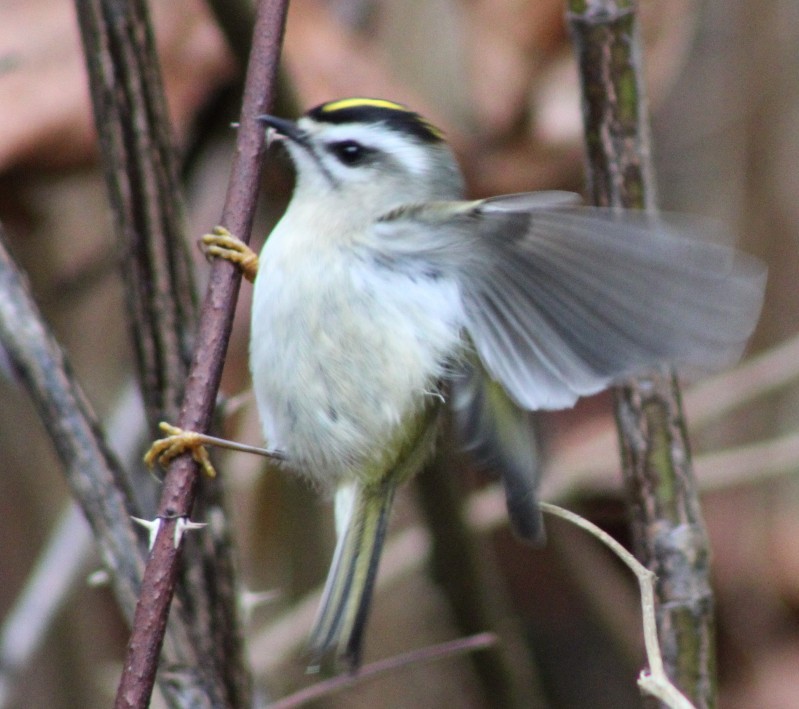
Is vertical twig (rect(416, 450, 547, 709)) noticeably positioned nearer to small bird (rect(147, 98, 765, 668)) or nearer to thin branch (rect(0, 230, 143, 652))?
small bird (rect(147, 98, 765, 668))

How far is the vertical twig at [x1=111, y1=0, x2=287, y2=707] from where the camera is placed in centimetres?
95

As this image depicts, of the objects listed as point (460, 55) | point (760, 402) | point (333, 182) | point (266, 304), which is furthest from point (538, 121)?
point (266, 304)

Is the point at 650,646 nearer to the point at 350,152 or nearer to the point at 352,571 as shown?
the point at 352,571

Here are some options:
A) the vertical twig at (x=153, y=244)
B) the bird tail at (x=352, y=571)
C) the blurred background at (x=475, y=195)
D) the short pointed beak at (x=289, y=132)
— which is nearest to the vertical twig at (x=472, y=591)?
the blurred background at (x=475, y=195)

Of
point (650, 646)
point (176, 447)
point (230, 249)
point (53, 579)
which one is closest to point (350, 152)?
point (230, 249)

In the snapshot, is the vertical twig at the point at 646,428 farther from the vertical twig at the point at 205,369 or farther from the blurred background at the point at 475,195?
the blurred background at the point at 475,195

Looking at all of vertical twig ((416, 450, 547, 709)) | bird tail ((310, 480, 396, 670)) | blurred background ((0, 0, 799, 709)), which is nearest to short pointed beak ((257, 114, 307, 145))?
bird tail ((310, 480, 396, 670))

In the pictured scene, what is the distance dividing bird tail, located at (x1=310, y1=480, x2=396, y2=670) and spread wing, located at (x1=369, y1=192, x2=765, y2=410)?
335 mm

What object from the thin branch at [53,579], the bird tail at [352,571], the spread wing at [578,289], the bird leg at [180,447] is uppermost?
the spread wing at [578,289]

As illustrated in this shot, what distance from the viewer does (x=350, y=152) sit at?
1.48m

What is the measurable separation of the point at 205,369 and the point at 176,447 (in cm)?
25

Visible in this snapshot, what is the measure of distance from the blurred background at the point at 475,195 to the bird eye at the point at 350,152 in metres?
0.61

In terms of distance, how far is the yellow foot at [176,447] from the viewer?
1.12 metres

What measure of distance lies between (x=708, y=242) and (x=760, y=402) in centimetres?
202
